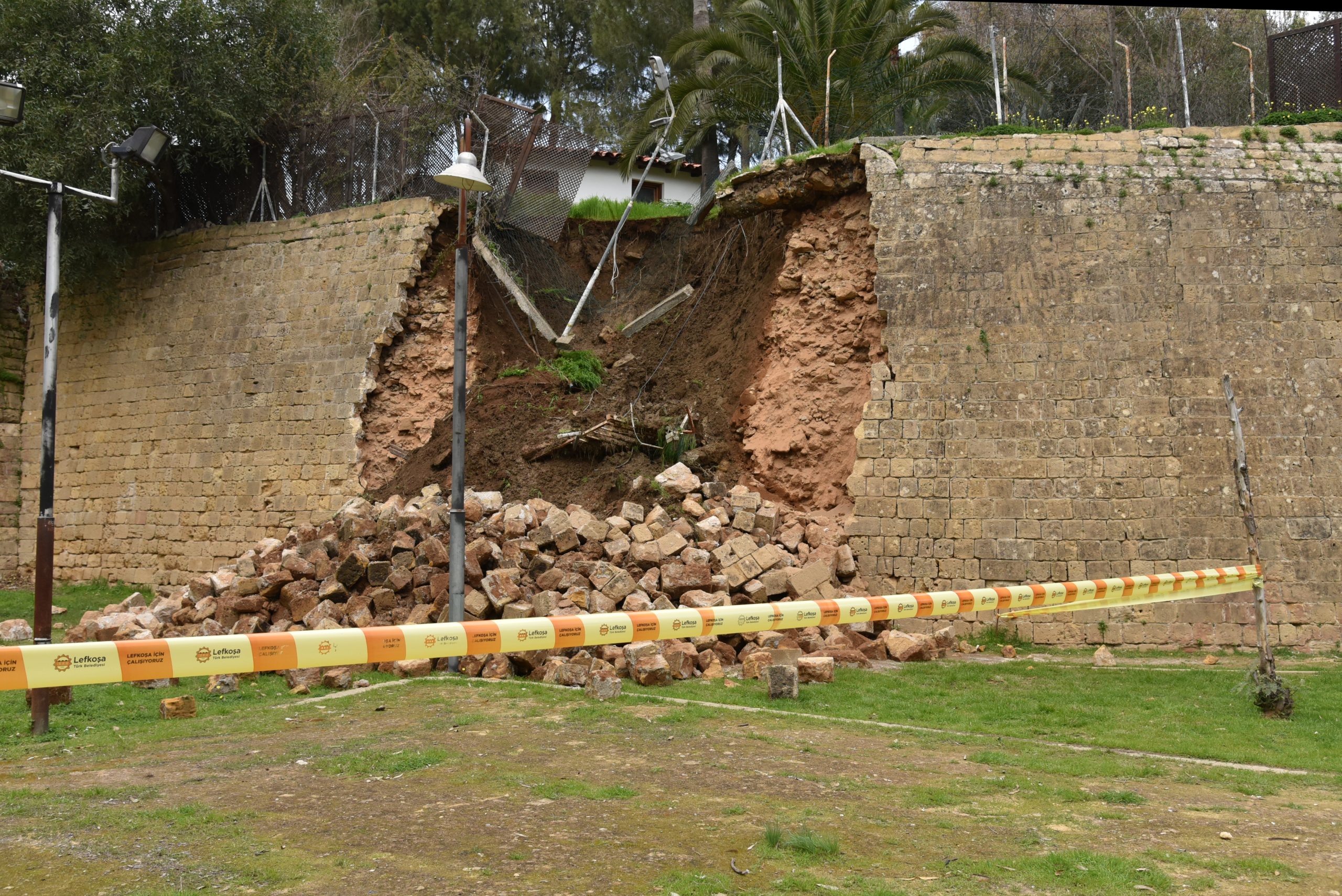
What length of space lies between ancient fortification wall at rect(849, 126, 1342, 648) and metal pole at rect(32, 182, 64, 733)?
8.01 metres

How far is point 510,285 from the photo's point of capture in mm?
15836

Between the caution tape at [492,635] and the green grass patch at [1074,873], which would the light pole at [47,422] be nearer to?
the caution tape at [492,635]

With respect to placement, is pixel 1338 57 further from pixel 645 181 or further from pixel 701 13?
pixel 645 181

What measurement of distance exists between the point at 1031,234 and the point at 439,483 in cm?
806

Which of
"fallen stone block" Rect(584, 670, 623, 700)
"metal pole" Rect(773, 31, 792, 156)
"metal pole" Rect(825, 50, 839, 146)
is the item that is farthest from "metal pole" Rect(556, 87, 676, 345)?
"fallen stone block" Rect(584, 670, 623, 700)

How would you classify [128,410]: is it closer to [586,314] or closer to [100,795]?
[586,314]

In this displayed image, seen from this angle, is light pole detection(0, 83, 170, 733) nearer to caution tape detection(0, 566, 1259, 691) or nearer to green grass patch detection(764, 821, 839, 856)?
caution tape detection(0, 566, 1259, 691)

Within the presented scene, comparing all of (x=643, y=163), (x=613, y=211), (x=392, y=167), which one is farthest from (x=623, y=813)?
(x=643, y=163)

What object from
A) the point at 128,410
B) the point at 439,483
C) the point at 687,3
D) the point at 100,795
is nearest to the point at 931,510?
the point at 439,483

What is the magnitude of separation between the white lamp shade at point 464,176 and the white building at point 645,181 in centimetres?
1249

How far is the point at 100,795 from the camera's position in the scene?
5469 mm

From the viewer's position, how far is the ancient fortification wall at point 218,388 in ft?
50.0

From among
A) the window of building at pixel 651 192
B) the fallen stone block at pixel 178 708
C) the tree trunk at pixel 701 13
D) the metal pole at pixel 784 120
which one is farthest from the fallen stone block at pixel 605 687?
the tree trunk at pixel 701 13

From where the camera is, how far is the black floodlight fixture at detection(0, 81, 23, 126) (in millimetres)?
7688
